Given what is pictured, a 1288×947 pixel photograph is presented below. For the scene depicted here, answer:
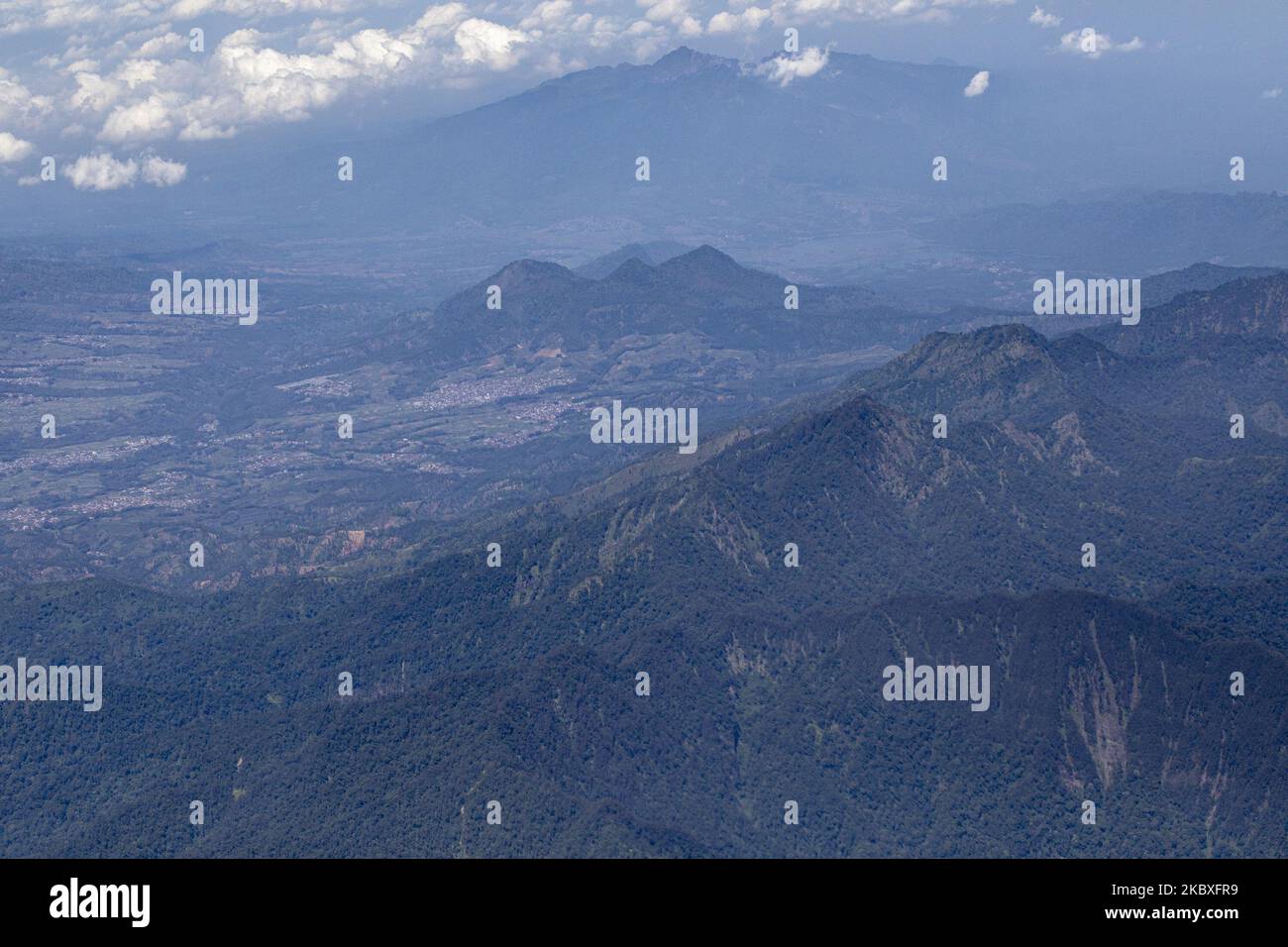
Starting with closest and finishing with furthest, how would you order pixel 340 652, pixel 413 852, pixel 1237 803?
pixel 413 852, pixel 1237 803, pixel 340 652

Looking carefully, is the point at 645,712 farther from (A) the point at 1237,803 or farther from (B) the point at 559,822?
(A) the point at 1237,803

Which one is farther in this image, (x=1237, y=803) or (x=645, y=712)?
(x=645, y=712)

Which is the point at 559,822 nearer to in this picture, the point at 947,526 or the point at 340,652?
the point at 340,652

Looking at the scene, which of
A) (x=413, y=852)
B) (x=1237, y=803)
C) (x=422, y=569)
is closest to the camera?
(x=413, y=852)
